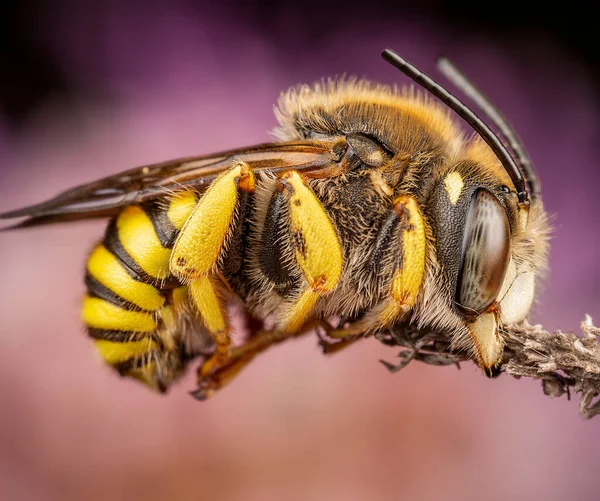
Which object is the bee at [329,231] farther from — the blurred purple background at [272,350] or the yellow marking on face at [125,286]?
the blurred purple background at [272,350]

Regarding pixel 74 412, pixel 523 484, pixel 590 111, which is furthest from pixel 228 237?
pixel 590 111

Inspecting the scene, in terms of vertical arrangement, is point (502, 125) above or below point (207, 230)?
above

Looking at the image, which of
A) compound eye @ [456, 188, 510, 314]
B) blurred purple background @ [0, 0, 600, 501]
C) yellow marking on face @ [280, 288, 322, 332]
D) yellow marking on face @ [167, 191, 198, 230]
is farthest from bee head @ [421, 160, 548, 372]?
blurred purple background @ [0, 0, 600, 501]

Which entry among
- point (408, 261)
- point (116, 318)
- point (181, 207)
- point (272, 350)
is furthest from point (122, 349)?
point (272, 350)

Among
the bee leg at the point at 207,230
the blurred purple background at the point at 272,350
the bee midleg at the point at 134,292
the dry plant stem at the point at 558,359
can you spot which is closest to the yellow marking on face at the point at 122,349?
the bee midleg at the point at 134,292

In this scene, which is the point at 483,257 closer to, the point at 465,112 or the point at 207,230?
the point at 465,112
